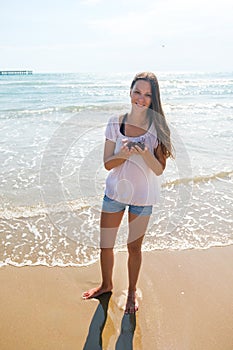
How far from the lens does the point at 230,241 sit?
15.6 feet

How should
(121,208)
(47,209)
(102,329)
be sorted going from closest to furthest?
1. (102,329)
2. (121,208)
3. (47,209)

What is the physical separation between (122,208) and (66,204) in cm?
292

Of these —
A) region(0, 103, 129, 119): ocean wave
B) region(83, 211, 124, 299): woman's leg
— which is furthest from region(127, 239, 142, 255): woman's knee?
region(0, 103, 129, 119): ocean wave

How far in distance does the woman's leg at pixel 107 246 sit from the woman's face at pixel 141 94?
1058mm

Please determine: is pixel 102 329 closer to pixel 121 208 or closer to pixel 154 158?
pixel 121 208

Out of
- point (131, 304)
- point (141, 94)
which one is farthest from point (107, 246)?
point (141, 94)

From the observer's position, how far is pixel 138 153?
→ 2885 mm

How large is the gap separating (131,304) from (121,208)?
100 centimetres

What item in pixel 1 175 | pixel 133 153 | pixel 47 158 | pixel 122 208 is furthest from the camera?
pixel 47 158

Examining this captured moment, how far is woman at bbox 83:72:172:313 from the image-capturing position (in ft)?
9.62

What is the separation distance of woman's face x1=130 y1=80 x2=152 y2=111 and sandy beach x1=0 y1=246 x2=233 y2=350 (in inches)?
79.5

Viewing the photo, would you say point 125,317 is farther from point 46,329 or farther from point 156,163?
point 156,163

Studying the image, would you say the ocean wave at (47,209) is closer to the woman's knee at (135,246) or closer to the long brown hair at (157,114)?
the woman's knee at (135,246)

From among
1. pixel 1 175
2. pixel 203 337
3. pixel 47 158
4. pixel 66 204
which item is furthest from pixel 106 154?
pixel 47 158
